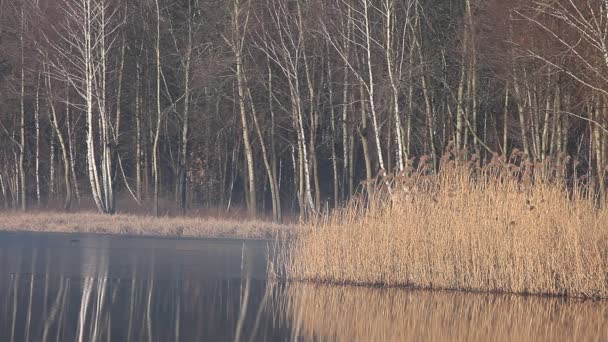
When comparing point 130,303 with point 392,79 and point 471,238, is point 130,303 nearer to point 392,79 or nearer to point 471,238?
point 471,238

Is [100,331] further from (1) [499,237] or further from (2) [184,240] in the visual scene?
(2) [184,240]

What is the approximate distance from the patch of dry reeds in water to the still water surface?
19.9 inches

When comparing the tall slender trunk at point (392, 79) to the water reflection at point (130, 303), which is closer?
the water reflection at point (130, 303)

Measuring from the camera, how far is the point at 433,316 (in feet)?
47.1

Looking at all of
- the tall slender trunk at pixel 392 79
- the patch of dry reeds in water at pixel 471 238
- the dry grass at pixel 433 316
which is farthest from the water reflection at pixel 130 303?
the tall slender trunk at pixel 392 79

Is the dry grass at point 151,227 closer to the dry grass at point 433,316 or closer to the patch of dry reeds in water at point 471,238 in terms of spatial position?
the patch of dry reeds in water at point 471,238

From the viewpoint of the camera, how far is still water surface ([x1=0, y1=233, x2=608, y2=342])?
12484 millimetres

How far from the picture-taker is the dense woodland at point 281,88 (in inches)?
1277

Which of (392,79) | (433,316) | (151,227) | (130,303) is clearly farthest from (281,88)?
(433,316)

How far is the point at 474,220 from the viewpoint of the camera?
57.5 ft

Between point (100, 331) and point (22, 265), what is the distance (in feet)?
28.4

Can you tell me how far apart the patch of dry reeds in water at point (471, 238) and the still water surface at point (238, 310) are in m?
0.50

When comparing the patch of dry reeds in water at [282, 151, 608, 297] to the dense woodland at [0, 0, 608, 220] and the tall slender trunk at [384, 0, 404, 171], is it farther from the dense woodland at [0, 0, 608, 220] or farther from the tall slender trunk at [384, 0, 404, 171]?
the tall slender trunk at [384, 0, 404, 171]

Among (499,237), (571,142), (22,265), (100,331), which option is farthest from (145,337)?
(571,142)
